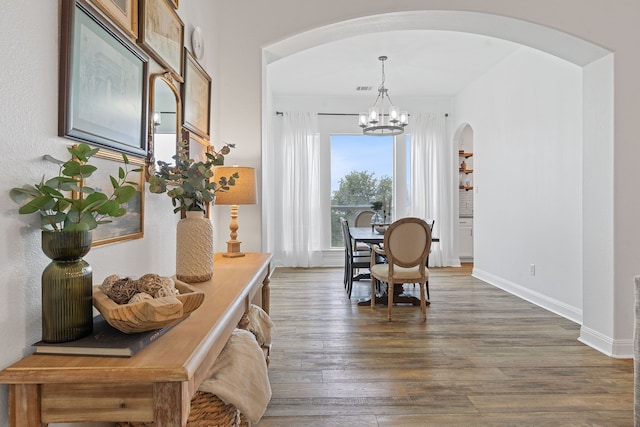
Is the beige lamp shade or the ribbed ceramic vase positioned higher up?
the beige lamp shade

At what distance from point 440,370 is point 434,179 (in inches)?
A: 181

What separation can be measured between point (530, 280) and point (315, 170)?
3.68m

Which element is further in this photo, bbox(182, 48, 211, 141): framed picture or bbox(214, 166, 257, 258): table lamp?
bbox(214, 166, 257, 258): table lamp

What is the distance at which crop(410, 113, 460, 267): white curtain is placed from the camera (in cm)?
670

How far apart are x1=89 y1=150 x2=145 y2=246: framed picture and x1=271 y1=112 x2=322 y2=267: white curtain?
195 inches

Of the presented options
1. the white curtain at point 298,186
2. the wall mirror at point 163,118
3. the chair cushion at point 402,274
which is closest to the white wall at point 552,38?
the wall mirror at point 163,118

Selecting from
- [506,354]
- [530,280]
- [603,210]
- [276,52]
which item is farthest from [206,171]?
[530,280]

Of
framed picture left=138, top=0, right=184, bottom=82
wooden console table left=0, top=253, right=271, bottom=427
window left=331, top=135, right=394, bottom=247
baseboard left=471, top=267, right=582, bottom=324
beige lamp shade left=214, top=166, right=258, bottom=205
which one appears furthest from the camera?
window left=331, top=135, right=394, bottom=247

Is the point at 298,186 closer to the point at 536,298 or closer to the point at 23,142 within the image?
the point at 536,298

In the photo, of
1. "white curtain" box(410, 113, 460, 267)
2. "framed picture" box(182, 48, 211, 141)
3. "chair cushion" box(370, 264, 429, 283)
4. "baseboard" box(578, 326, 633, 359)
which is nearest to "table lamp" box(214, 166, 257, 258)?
"framed picture" box(182, 48, 211, 141)

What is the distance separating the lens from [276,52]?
313 cm

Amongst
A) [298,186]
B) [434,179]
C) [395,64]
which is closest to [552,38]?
[395,64]

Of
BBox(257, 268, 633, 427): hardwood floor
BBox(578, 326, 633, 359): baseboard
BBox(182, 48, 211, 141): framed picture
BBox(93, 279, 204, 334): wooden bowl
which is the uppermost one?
BBox(182, 48, 211, 141): framed picture

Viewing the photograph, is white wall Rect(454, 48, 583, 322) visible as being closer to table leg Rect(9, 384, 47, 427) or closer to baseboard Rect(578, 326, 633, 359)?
baseboard Rect(578, 326, 633, 359)
